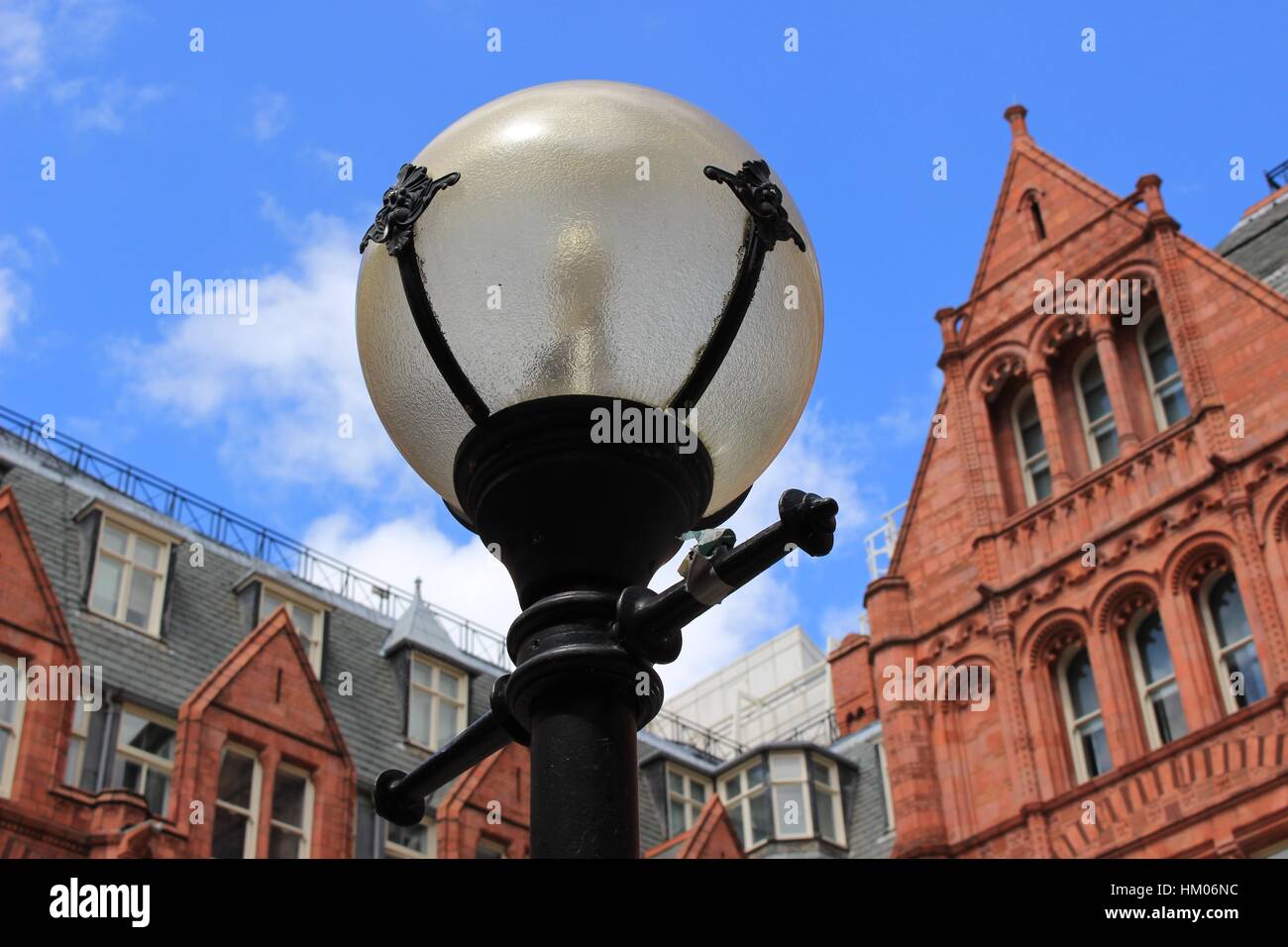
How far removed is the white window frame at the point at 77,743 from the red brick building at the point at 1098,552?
11834 mm

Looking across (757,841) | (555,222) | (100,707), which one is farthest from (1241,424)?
(555,222)

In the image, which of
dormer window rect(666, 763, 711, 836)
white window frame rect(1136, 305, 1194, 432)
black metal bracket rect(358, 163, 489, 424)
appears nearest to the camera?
black metal bracket rect(358, 163, 489, 424)

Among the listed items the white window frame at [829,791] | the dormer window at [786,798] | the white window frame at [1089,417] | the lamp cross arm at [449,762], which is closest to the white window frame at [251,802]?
the dormer window at [786,798]

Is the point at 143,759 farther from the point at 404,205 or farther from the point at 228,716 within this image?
the point at 404,205

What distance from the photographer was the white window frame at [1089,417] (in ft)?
89.9

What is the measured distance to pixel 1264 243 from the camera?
31016mm

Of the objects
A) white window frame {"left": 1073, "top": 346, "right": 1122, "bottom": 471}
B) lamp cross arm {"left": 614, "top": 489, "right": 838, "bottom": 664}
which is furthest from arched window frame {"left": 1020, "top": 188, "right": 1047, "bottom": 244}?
lamp cross arm {"left": 614, "top": 489, "right": 838, "bottom": 664}

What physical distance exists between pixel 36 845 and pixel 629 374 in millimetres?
20258

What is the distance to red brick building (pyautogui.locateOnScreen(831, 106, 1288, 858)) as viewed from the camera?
2336 cm

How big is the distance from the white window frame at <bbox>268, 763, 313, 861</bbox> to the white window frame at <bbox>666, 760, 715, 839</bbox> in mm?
9708

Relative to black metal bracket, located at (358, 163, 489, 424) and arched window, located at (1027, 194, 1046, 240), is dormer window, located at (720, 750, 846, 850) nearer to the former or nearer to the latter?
arched window, located at (1027, 194, 1046, 240)

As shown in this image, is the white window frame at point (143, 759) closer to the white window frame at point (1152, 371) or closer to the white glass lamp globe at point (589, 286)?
the white window frame at point (1152, 371)
